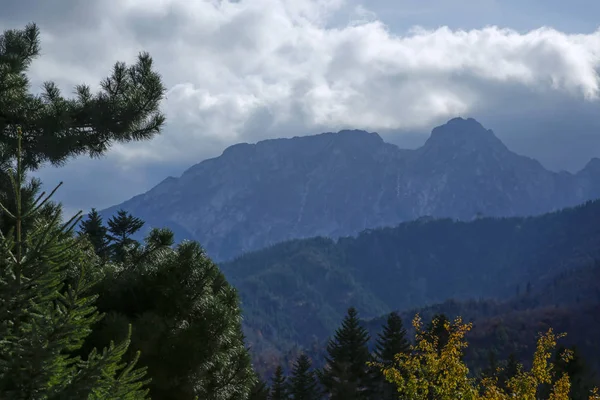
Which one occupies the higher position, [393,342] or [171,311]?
[393,342]

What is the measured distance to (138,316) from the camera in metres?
15.6

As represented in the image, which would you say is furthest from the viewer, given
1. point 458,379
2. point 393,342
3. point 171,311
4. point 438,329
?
point 393,342

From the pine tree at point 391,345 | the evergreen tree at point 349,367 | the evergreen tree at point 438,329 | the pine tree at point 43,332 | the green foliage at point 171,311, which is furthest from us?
the pine tree at point 391,345

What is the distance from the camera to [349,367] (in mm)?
42875

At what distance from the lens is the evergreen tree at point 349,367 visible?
40500 mm

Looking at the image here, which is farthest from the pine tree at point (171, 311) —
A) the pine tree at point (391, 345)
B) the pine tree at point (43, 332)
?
the pine tree at point (391, 345)

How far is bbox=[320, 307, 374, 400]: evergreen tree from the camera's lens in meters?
40.5

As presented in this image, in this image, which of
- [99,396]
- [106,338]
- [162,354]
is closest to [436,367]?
[162,354]

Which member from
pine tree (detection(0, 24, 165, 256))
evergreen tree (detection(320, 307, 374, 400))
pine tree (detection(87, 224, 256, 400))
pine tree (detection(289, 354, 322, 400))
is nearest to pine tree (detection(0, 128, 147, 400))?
pine tree (detection(0, 24, 165, 256))

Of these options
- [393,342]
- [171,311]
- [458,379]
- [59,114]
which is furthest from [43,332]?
[393,342]

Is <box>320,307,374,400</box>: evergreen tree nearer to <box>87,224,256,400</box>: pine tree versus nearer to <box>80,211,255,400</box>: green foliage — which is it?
<box>80,211,255,400</box>: green foliage

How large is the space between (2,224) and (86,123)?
267cm

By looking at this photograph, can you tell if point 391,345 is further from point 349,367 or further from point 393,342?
point 349,367

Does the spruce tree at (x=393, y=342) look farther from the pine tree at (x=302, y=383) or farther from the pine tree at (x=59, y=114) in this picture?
the pine tree at (x=59, y=114)
